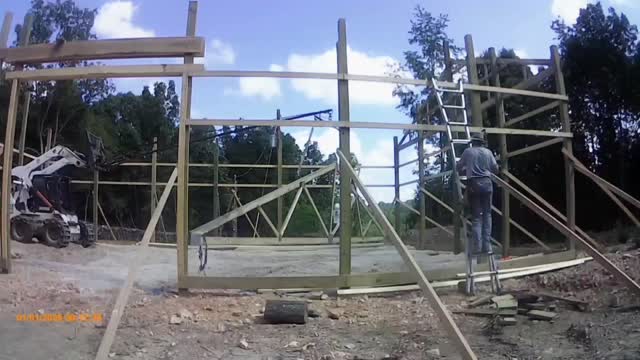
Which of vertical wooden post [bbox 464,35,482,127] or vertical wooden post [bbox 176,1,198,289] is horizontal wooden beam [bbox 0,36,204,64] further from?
vertical wooden post [bbox 464,35,482,127]

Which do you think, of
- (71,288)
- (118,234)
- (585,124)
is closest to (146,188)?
(118,234)

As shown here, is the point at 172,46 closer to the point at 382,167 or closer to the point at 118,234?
the point at 382,167

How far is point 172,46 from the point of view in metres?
7.52

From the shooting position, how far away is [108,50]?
25.5 feet

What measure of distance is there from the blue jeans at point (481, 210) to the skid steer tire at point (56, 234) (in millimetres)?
10708

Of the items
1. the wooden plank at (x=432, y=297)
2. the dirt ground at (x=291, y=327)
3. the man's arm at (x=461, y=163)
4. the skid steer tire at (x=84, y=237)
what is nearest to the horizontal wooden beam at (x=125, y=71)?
the wooden plank at (x=432, y=297)

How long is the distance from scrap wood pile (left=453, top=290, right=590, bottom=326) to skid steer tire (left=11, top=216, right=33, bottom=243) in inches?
450

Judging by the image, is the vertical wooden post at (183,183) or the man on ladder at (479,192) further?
the man on ladder at (479,192)

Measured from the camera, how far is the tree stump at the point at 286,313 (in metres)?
6.18

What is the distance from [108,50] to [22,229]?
26.8 feet

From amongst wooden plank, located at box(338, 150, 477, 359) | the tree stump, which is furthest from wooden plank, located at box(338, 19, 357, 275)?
the tree stump

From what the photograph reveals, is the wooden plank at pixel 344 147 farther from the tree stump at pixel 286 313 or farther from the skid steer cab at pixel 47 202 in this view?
the skid steer cab at pixel 47 202

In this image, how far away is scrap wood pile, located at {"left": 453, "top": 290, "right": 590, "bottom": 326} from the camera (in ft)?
20.2

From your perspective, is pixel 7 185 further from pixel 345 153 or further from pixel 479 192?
pixel 479 192
